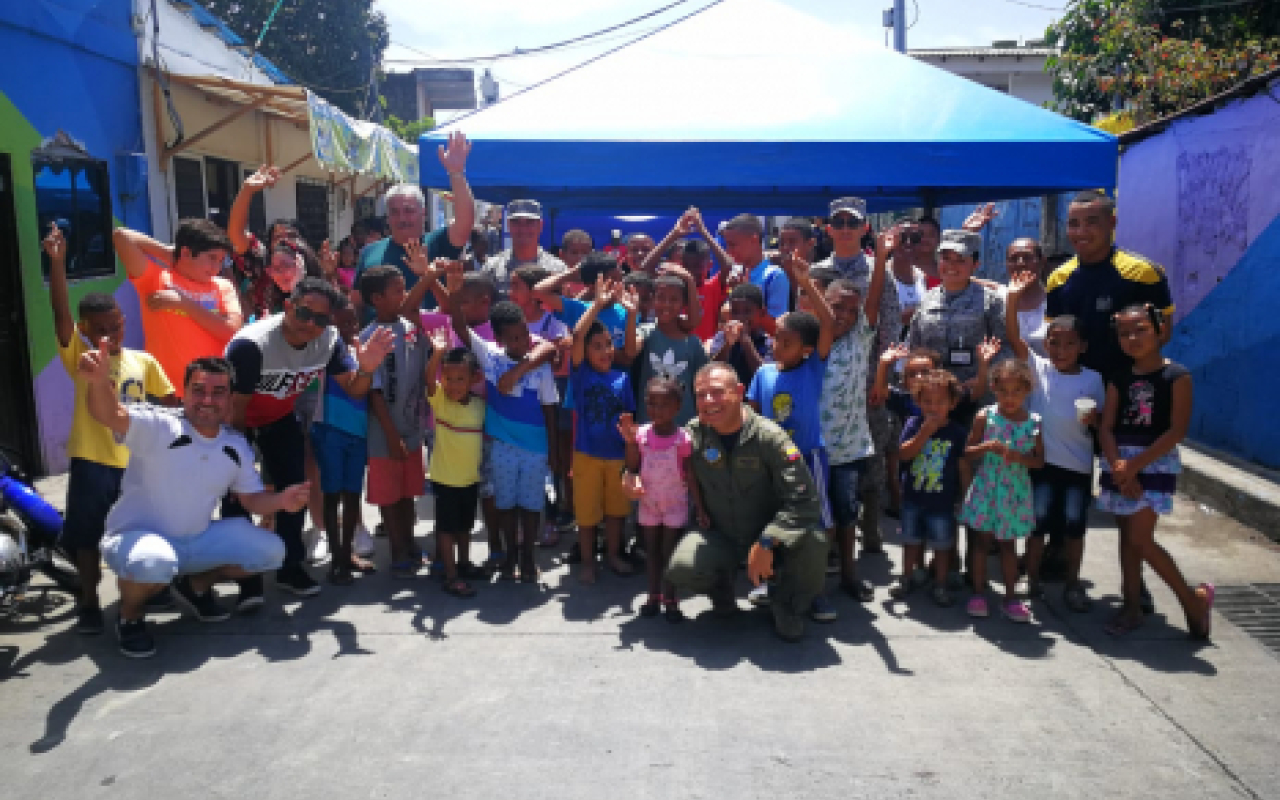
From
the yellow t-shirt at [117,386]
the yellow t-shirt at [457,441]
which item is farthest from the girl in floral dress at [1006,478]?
the yellow t-shirt at [117,386]

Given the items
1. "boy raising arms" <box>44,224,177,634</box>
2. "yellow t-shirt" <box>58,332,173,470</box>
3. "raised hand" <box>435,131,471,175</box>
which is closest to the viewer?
"yellow t-shirt" <box>58,332,173,470</box>

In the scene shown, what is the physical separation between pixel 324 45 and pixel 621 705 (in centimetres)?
2704

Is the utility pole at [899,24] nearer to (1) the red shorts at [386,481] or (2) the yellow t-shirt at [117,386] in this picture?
(1) the red shorts at [386,481]

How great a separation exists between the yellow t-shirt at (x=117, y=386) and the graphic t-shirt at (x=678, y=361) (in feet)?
7.72

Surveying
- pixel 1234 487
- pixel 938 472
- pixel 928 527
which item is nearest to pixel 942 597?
pixel 928 527

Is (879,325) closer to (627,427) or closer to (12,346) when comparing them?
(627,427)

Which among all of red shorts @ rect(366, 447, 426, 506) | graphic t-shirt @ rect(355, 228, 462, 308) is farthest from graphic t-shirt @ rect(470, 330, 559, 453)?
graphic t-shirt @ rect(355, 228, 462, 308)

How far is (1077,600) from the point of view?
441 cm

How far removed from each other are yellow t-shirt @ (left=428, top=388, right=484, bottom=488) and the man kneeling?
733 millimetres

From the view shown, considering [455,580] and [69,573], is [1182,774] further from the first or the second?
[69,573]

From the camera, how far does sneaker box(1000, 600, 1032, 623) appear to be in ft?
14.1

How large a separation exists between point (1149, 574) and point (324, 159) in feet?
25.6

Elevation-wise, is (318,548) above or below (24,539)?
below

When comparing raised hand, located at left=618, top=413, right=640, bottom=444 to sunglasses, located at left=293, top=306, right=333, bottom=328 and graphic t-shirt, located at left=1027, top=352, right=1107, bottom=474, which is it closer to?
sunglasses, located at left=293, top=306, right=333, bottom=328
